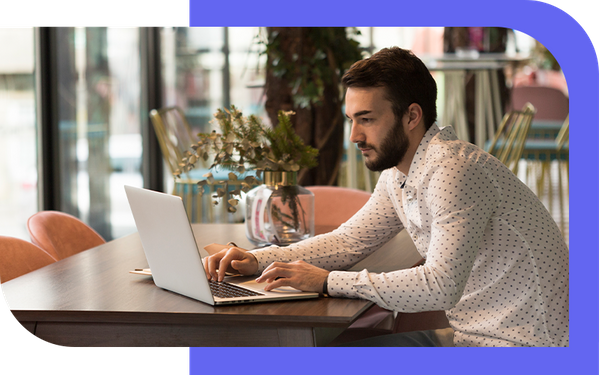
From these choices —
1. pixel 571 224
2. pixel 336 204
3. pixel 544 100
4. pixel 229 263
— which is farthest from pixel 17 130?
pixel 544 100

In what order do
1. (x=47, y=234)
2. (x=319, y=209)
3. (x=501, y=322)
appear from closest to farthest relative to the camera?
(x=501, y=322) → (x=47, y=234) → (x=319, y=209)

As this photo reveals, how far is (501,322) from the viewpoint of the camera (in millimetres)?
1277

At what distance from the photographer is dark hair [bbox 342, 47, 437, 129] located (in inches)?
51.6

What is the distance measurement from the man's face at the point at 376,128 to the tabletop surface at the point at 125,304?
34 cm

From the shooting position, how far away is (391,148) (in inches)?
53.3

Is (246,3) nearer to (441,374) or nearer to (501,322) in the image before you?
(441,374)

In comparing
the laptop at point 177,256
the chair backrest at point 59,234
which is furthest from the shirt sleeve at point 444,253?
the chair backrest at point 59,234

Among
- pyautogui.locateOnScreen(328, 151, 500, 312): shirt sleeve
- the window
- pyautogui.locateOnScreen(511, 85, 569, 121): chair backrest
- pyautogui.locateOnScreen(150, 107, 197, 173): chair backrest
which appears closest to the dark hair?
pyautogui.locateOnScreen(328, 151, 500, 312): shirt sleeve

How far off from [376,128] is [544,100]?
21.5 feet

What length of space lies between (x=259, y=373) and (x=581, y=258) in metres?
0.40

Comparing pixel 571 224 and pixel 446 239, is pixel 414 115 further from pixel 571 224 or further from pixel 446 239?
pixel 571 224

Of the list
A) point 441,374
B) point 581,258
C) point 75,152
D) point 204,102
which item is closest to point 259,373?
point 441,374

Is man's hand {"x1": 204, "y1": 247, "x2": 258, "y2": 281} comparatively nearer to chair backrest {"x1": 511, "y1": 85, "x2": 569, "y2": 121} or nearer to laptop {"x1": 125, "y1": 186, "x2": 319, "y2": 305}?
laptop {"x1": 125, "y1": 186, "x2": 319, "y2": 305}

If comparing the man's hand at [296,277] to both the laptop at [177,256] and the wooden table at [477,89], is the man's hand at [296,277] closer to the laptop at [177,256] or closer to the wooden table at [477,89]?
the laptop at [177,256]
